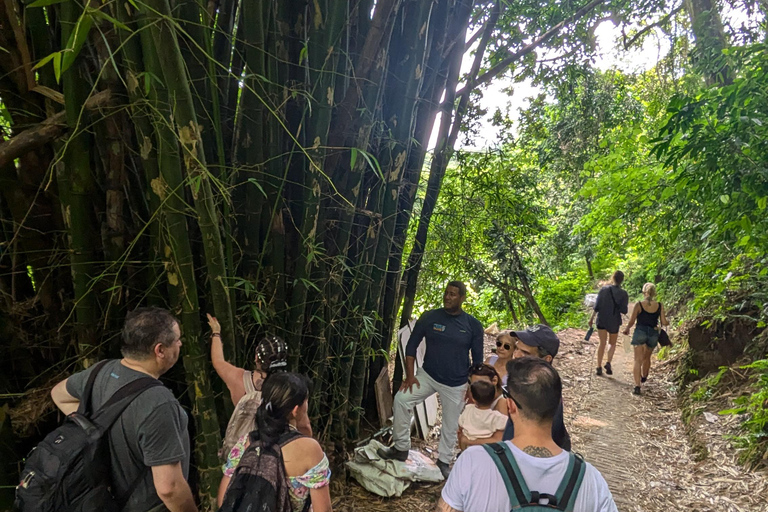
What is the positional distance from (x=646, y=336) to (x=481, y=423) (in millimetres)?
3366

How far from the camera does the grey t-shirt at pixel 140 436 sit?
1.36 metres

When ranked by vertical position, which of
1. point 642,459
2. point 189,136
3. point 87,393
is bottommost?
point 642,459

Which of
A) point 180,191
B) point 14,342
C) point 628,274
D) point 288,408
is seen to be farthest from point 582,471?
point 628,274

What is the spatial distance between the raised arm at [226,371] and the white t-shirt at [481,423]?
126 cm

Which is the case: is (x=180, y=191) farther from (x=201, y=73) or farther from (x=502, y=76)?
(x=502, y=76)

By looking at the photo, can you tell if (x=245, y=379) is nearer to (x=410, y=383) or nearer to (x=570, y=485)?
(x=570, y=485)

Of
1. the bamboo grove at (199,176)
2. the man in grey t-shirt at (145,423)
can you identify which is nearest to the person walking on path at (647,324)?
the bamboo grove at (199,176)

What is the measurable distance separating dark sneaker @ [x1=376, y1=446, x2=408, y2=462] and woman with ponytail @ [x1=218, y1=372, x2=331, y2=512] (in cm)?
163

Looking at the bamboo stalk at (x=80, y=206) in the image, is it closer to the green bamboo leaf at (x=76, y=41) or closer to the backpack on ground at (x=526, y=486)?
the green bamboo leaf at (x=76, y=41)

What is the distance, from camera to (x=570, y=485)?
1.17 m

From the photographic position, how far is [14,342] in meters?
1.86

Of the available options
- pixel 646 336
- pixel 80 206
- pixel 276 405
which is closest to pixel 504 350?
pixel 276 405

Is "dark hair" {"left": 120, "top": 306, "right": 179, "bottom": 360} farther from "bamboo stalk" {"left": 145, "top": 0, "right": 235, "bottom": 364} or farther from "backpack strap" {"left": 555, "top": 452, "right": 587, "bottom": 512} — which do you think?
"backpack strap" {"left": 555, "top": 452, "right": 587, "bottom": 512}

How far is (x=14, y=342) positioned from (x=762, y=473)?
432cm
